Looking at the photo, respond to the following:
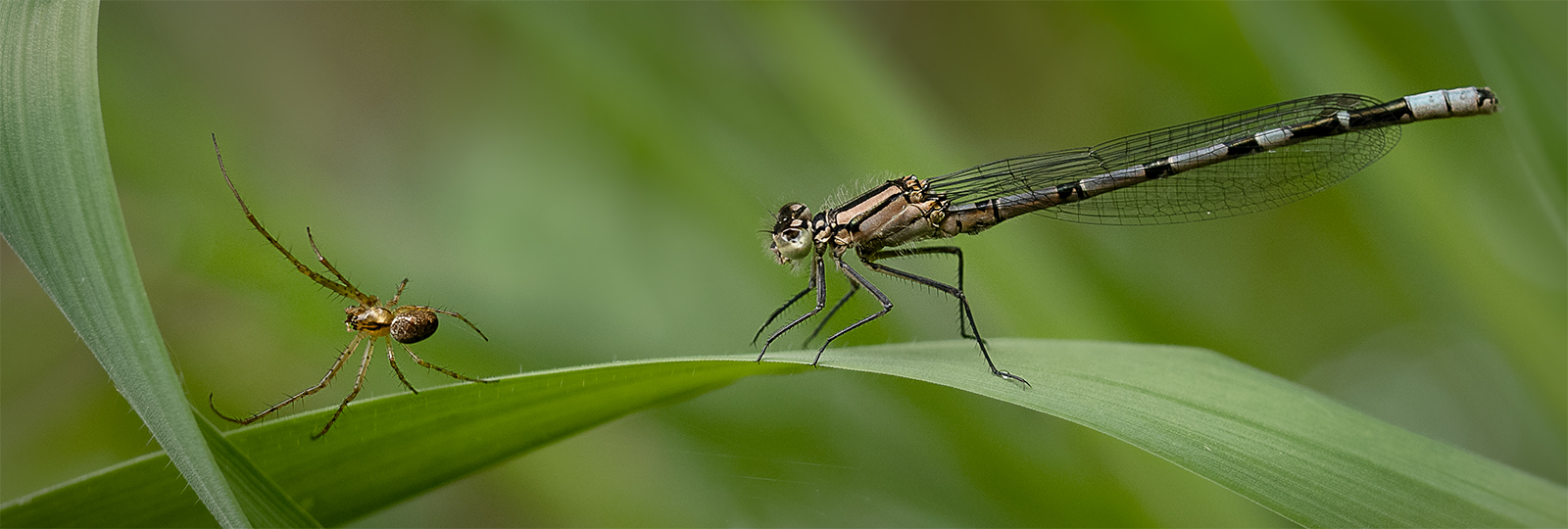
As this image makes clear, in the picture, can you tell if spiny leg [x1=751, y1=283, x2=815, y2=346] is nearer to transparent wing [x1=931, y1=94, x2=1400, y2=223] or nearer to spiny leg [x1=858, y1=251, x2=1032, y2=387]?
spiny leg [x1=858, y1=251, x2=1032, y2=387]

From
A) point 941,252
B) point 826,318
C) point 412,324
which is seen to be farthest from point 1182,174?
point 412,324

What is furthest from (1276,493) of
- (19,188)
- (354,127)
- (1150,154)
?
(354,127)

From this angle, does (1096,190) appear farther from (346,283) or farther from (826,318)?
(346,283)

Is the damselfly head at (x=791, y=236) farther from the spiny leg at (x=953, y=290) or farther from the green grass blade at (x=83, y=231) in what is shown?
the green grass blade at (x=83, y=231)

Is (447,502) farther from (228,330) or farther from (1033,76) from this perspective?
(1033,76)

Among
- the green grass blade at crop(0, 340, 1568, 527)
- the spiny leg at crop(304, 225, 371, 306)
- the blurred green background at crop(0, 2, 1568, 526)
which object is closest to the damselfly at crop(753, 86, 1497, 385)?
the blurred green background at crop(0, 2, 1568, 526)

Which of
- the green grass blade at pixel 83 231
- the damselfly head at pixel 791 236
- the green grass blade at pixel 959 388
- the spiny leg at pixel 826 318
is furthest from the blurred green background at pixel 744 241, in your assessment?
the green grass blade at pixel 83 231
